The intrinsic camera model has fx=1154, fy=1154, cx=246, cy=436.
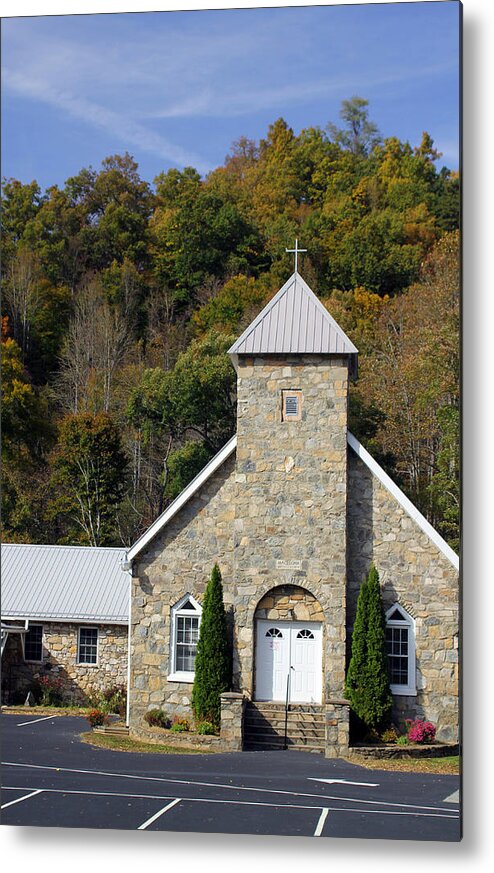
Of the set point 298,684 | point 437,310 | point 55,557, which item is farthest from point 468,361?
point 55,557

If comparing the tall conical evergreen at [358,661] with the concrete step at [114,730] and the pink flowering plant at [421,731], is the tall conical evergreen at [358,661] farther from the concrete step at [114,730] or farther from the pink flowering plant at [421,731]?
the concrete step at [114,730]

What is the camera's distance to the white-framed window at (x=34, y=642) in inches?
711

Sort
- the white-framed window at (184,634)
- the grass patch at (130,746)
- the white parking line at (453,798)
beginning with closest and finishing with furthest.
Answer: the white parking line at (453,798), the grass patch at (130,746), the white-framed window at (184,634)

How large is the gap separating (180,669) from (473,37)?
30.0 feet

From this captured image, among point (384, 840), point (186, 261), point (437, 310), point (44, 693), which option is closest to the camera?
point (384, 840)

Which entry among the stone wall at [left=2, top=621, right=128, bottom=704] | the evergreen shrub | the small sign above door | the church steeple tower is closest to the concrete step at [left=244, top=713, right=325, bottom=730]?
the church steeple tower

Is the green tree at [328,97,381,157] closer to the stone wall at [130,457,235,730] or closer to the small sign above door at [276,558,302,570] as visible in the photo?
the stone wall at [130,457,235,730]

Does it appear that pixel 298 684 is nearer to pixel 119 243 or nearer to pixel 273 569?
pixel 273 569

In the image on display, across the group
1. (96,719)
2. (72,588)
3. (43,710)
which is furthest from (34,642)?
(96,719)

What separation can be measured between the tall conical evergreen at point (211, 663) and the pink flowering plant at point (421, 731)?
251cm

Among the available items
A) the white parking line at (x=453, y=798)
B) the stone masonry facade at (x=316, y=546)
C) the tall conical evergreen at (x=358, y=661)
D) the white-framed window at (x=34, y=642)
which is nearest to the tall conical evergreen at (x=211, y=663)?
the stone masonry facade at (x=316, y=546)

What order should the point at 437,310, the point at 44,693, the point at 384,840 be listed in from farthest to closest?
the point at 44,693, the point at 437,310, the point at 384,840

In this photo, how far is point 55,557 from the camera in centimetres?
1798

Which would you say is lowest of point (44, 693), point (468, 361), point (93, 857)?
point (93, 857)
